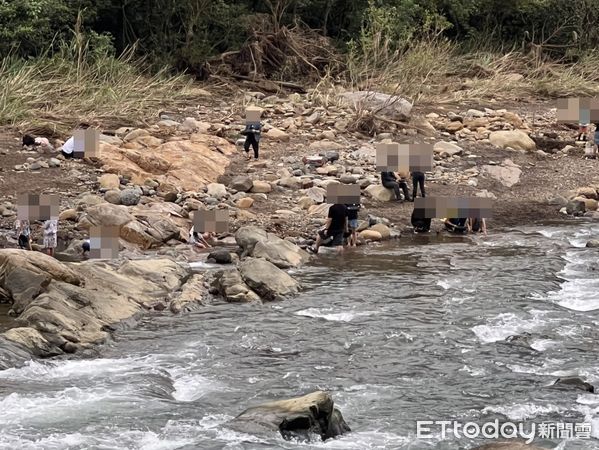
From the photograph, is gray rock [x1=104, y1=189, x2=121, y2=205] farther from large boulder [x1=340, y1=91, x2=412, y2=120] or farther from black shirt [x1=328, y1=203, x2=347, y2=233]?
large boulder [x1=340, y1=91, x2=412, y2=120]

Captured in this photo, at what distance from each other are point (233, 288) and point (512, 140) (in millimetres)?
10864

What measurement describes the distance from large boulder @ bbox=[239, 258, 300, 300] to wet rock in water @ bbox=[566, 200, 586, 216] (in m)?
7.28

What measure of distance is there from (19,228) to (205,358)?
5.01 meters

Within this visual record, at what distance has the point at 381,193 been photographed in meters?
17.1

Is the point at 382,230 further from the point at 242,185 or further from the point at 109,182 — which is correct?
the point at 109,182

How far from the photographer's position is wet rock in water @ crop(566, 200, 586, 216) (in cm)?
1753

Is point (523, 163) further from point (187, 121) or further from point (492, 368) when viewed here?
point (492, 368)

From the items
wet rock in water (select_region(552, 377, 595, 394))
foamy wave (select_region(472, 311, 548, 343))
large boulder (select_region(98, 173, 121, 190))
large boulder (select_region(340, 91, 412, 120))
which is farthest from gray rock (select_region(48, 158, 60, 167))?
wet rock in water (select_region(552, 377, 595, 394))

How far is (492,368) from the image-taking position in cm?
925

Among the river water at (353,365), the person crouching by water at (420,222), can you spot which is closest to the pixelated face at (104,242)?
the river water at (353,365)

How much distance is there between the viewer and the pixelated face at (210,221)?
48.9 feet

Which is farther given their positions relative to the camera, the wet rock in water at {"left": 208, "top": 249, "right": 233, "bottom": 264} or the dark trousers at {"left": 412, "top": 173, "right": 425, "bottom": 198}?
the dark trousers at {"left": 412, "top": 173, "right": 425, "bottom": 198}

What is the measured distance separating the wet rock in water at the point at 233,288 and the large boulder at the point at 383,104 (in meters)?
9.68

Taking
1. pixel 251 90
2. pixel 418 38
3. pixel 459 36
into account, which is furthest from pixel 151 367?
pixel 459 36
